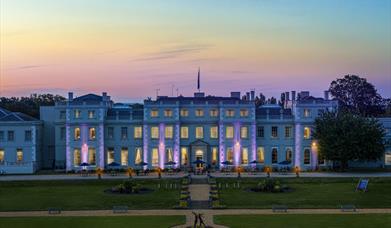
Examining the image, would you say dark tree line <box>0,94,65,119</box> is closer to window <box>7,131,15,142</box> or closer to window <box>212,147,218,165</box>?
window <box>7,131,15,142</box>

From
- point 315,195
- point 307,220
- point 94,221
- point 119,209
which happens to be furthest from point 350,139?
point 94,221

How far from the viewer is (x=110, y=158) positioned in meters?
78.3

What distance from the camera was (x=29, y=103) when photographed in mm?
117250

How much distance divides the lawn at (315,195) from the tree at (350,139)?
28.8ft

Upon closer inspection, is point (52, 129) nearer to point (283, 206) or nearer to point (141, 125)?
point (141, 125)

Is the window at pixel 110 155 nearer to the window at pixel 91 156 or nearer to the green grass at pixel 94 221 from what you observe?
the window at pixel 91 156

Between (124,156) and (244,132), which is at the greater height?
(244,132)

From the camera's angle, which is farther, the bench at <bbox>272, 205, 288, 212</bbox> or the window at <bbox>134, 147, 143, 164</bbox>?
the window at <bbox>134, 147, 143, 164</bbox>

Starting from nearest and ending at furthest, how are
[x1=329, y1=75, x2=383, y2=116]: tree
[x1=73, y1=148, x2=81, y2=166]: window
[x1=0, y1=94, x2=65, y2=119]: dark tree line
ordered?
[x1=73, y1=148, x2=81, y2=166]: window, [x1=0, y1=94, x2=65, y2=119]: dark tree line, [x1=329, y1=75, x2=383, y2=116]: tree

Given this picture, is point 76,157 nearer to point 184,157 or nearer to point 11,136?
point 11,136

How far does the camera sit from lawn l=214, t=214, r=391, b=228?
127 feet

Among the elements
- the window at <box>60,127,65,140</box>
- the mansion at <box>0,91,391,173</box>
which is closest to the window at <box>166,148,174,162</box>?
the mansion at <box>0,91,391,173</box>

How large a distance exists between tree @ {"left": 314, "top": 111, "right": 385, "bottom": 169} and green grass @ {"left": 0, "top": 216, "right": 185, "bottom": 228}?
114ft

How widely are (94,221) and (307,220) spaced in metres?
15.1
